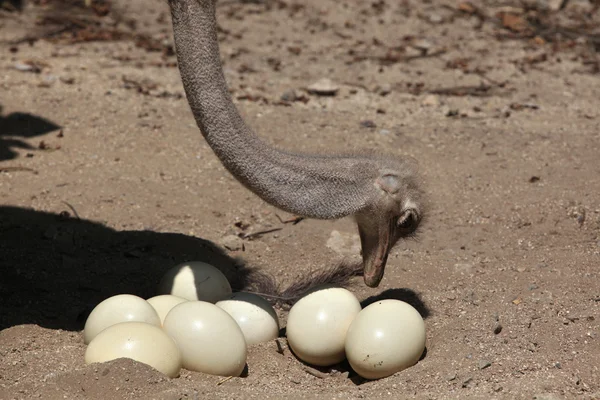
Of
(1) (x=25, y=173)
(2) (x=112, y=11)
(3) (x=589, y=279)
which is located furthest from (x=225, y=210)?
(2) (x=112, y=11)

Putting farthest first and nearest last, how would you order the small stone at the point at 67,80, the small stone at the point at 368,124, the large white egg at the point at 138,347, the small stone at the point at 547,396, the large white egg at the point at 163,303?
the small stone at the point at 67,80
the small stone at the point at 368,124
the large white egg at the point at 163,303
the large white egg at the point at 138,347
the small stone at the point at 547,396

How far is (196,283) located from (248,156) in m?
0.80

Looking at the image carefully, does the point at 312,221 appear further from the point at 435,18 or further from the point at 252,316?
the point at 435,18

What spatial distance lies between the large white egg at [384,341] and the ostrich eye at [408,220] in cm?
45

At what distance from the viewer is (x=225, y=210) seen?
5.97m

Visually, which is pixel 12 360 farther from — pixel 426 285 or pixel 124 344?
pixel 426 285

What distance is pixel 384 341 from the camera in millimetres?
4059

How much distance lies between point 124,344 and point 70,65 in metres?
5.02

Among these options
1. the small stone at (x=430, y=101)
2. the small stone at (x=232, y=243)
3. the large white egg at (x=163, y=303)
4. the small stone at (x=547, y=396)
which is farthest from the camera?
the small stone at (x=430, y=101)

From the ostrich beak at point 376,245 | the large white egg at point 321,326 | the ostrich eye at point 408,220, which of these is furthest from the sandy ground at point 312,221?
the ostrich eye at point 408,220

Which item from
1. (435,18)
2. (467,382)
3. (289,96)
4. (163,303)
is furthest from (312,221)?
(435,18)

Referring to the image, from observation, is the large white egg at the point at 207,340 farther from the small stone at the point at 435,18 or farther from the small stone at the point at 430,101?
the small stone at the point at 435,18

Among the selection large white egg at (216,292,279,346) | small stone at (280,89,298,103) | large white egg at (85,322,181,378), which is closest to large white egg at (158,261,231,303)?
large white egg at (216,292,279,346)

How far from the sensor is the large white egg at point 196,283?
4633mm
